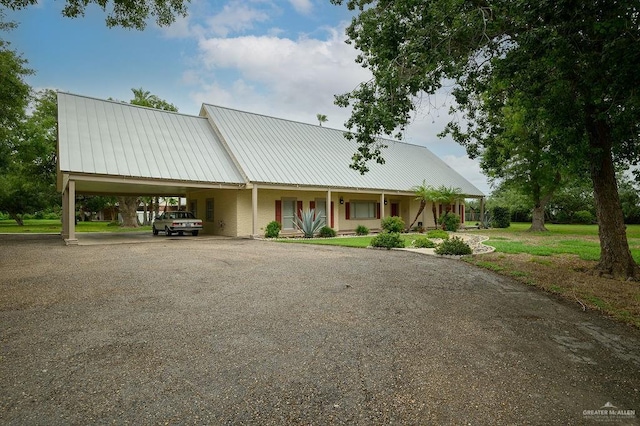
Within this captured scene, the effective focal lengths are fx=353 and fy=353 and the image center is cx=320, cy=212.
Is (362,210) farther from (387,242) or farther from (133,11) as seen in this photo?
(133,11)

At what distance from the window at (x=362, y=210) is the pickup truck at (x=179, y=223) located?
33.1 feet

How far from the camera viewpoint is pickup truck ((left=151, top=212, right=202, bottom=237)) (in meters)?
19.9

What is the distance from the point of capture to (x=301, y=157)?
A: 2261 cm

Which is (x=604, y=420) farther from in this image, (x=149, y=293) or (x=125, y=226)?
(x=125, y=226)

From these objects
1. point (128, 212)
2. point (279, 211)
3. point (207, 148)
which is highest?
point (207, 148)

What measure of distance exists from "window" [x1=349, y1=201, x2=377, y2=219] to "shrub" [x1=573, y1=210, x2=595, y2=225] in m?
24.2

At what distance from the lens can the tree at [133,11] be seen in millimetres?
7152

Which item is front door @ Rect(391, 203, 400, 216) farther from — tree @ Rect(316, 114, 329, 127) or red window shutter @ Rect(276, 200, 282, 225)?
tree @ Rect(316, 114, 329, 127)

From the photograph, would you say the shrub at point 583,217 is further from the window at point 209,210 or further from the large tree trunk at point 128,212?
the large tree trunk at point 128,212

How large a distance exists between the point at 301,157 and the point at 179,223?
8.36 metres

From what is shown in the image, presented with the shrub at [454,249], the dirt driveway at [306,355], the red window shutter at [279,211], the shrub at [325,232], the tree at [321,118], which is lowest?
the dirt driveway at [306,355]

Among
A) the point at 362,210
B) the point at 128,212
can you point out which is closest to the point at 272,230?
the point at 362,210

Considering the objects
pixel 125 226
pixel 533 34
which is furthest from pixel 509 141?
pixel 125 226

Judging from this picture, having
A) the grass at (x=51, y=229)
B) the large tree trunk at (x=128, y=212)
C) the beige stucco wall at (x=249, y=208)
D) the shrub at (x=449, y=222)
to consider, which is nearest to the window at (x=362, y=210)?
the beige stucco wall at (x=249, y=208)
